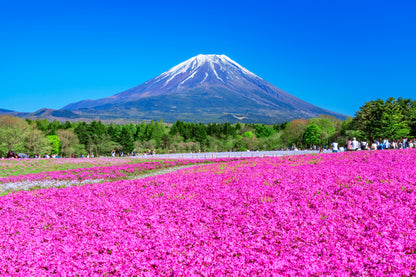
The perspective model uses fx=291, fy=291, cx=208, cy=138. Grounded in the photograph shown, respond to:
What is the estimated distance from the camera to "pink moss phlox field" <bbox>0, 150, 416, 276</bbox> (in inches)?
251

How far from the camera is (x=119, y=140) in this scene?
112375mm

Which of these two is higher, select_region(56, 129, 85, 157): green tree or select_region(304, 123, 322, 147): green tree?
select_region(304, 123, 322, 147): green tree

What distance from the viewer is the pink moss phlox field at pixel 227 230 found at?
6.37 meters

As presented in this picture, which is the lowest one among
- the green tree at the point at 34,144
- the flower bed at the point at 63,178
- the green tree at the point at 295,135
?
the flower bed at the point at 63,178

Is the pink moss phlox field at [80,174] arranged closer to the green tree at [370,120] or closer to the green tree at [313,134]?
the green tree at [370,120]

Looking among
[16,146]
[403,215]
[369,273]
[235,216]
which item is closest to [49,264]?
[235,216]

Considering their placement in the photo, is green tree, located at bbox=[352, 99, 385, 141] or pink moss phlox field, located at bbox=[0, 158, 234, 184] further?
green tree, located at bbox=[352, 99, 385, 141]

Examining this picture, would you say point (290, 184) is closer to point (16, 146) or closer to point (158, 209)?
point (158, 209)

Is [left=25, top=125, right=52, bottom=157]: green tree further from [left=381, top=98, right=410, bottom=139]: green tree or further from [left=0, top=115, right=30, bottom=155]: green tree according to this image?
[left=381, top=98, right=410, bottom=139]: green tree

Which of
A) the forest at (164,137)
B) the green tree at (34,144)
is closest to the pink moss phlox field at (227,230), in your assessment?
the forest at (164,137)

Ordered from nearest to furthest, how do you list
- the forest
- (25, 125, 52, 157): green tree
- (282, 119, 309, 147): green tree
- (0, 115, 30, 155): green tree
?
(0, 115, 30, 155): green tree, the forest, (25, 125, 52, 157): green tree, (282, 119, 309, 147): green tree

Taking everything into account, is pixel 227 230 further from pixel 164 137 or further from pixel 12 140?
pixel 164 137

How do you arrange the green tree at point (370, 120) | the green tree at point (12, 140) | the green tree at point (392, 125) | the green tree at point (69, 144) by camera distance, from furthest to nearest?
the green tree at point (69, 144)
the green tree at point (12, 140)
the green tree at point (370, 120)
the green tree at point (392, 125)

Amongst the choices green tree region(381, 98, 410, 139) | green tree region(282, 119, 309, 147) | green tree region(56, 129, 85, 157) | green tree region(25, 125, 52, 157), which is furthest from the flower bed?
green tree region(282, 119, 309, 147)
